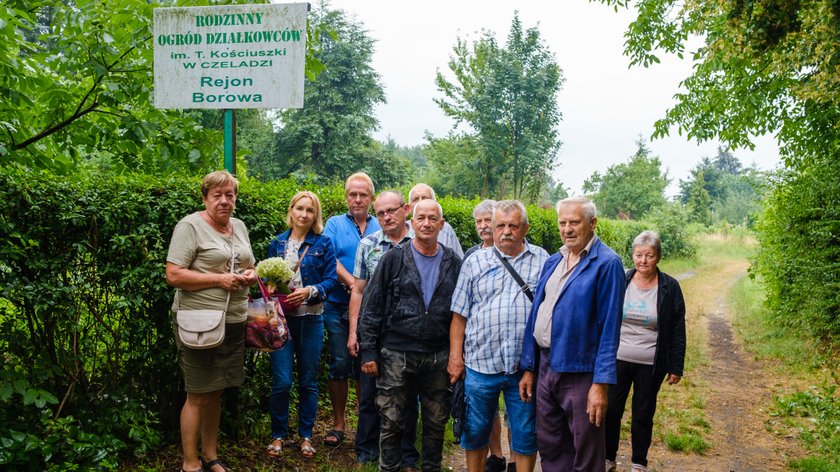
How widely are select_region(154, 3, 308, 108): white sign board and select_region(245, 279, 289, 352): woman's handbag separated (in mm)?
1381

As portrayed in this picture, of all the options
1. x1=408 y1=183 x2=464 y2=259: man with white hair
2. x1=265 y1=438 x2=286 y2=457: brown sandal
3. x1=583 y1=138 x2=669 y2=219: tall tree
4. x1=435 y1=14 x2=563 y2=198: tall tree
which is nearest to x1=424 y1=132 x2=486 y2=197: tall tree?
x1=435 y1=14 x2=563 y2=198: tall tree

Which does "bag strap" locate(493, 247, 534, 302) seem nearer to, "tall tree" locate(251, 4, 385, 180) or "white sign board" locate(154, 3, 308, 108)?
"white sign board" locate(154, 3, 308, 108)

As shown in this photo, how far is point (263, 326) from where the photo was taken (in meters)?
4.30

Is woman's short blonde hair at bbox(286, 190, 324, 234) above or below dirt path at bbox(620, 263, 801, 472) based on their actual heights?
above

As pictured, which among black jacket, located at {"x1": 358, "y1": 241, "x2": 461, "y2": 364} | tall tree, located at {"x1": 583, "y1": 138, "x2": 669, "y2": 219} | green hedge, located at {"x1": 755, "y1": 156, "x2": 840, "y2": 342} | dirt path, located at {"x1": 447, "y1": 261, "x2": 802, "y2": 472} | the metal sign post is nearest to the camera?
black jacket, located at {"x1": 358, "y1": 241, "x2": 461, "y2": 364}

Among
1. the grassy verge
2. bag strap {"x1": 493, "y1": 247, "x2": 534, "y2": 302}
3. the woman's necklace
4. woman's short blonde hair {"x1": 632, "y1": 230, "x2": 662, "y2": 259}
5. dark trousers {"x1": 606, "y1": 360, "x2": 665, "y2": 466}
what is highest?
the woman's necklace

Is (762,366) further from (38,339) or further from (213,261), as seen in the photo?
(38,339)

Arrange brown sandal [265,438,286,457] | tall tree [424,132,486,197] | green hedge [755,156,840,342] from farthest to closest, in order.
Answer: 1. tall tree [424,132,486,197]
2. green hedge [755,156,840,342]
3. brown sandal [265,438,286,457]

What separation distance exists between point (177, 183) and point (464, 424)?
2.62 m

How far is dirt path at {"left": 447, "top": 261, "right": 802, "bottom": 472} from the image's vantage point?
5.86 meters

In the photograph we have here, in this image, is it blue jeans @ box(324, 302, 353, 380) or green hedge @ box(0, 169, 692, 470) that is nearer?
green hedge @ box(0, 169, 692, 470)

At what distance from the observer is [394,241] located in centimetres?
489

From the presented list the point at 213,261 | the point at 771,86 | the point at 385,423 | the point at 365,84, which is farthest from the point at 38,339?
the point at 365,84

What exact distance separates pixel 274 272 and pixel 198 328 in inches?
25.7
